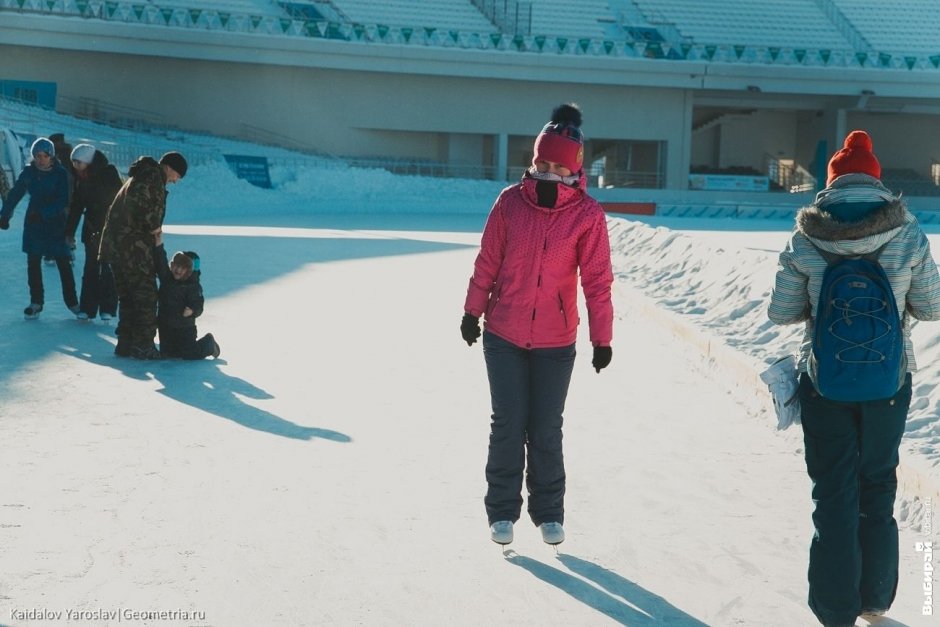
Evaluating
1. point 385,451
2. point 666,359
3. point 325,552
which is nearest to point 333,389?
point 385,451

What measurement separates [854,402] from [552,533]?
1356 mm

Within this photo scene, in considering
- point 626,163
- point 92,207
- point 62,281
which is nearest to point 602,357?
point 92,207

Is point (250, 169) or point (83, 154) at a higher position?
point (83, 154)

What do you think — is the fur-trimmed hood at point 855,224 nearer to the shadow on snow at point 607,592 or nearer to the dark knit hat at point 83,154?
the shadow on snow at point 607,592

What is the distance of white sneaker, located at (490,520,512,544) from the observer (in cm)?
455

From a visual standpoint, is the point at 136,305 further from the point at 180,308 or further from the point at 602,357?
the point at 602,357

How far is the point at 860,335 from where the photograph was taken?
3605mm

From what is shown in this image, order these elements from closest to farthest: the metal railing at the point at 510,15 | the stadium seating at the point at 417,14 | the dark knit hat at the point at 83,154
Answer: the dark knit hat at the point at 83,154 < the stadium seating at the point at 417,14 < the metal railing at the point at 510,15

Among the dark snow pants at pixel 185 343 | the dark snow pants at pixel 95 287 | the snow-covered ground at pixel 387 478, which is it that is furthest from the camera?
the dark snow pants at pixel 95 287

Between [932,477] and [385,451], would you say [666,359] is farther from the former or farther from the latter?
[932,477]

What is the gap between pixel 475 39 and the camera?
43.2 m

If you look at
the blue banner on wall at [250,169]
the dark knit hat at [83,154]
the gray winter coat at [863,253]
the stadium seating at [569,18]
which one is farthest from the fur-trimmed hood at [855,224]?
the stadium seating at [569,18]

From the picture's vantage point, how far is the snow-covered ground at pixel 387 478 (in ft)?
13.4

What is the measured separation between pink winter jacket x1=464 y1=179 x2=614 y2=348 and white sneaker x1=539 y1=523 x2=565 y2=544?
26.9 inches
